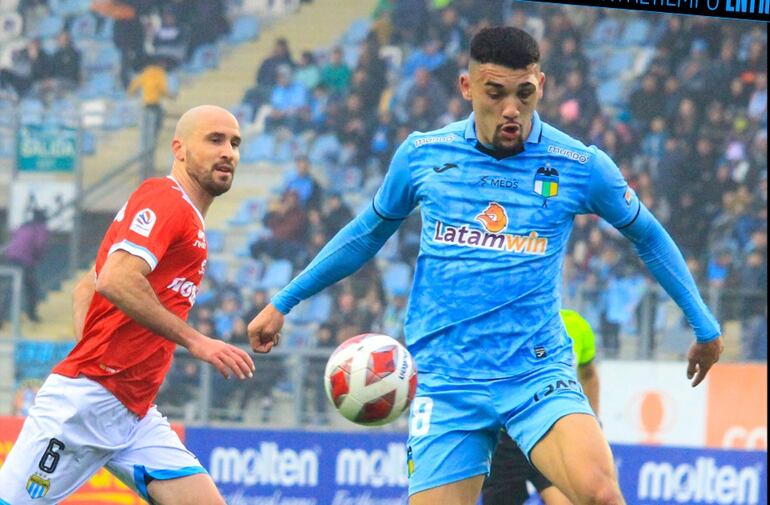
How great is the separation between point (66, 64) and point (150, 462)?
1283 centimetres

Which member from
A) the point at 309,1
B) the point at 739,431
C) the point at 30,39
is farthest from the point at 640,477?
the point at 30,39

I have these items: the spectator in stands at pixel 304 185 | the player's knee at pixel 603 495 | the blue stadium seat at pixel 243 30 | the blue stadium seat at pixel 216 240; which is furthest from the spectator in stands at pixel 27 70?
the player's knee at pixel 603 495

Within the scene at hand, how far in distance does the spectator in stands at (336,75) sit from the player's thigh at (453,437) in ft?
39.8

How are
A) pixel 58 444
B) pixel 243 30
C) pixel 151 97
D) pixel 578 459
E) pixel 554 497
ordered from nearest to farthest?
pixel 578 459 → pixel 58 444 → pixel 554 497 → pixel 151 97 → pixel 243 30

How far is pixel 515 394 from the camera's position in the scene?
17.1 feet

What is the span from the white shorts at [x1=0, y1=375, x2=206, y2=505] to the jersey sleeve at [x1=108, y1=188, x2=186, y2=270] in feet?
2.18

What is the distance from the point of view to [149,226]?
5441 mm

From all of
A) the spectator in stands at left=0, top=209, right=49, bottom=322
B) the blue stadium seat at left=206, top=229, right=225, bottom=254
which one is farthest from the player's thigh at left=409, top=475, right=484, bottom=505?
the blue stadium seat at left=206, top=229, right=225, bottom=254

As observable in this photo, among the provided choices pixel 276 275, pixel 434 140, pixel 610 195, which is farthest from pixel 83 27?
pixel 610 195

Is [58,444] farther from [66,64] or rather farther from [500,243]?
[66,64]

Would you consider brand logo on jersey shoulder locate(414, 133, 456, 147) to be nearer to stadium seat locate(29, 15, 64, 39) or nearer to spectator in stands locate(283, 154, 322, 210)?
spectator in stands locate(283, 154, 322, 210)

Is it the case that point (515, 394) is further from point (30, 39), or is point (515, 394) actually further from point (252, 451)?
point (30, 39)

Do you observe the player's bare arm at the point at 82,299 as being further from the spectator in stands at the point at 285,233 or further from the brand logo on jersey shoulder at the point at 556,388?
the spectator in stands at the point at 285,233

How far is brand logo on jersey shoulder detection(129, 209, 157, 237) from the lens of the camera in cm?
542
